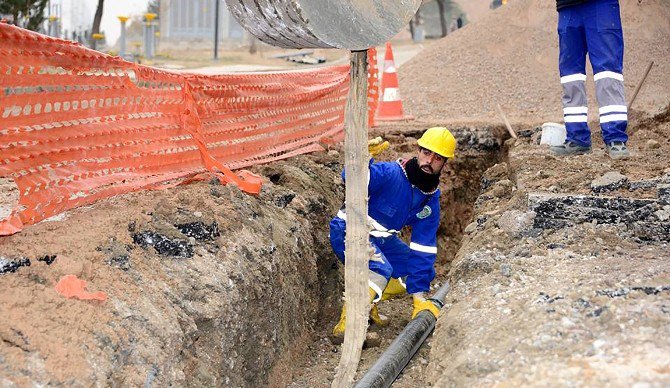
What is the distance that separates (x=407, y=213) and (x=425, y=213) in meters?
0.16

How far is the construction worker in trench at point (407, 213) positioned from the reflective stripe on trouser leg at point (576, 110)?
1.29 metres

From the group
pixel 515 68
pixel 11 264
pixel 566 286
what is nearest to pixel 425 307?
pixel 566 286

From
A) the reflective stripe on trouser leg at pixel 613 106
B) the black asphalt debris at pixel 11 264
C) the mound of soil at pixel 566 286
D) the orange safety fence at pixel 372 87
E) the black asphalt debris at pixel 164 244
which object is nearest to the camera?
the mound of soil at pixel 566 286

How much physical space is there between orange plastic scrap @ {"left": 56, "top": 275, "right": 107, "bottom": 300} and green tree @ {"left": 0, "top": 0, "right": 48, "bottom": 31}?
16.5 meters

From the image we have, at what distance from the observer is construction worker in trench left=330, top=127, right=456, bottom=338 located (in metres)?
5.41

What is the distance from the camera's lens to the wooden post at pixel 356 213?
13.9 feet

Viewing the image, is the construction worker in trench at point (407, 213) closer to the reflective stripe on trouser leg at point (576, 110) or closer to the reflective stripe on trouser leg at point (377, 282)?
the reflective stripe on trouser leg at point (377, 282)

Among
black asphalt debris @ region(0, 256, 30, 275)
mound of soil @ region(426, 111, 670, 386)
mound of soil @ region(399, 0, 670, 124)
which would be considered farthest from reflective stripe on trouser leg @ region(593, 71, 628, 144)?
black asphalt debris @ region(0, 256, 30, 275)

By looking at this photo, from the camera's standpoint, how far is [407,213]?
18.7 feet

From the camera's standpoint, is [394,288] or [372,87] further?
[372,87]

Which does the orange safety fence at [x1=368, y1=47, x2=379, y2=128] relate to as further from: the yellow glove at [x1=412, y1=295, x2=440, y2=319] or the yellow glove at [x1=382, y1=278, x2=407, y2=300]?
the yellow glove at [x1=412, y1=295, x2=440, y2=319]

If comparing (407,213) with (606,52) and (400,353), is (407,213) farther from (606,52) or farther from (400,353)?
(606,52)

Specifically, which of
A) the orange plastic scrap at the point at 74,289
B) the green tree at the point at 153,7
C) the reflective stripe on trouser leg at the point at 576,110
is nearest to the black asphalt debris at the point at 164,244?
the orange plastic scrap at the point at 74,289

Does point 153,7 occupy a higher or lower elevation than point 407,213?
higher
